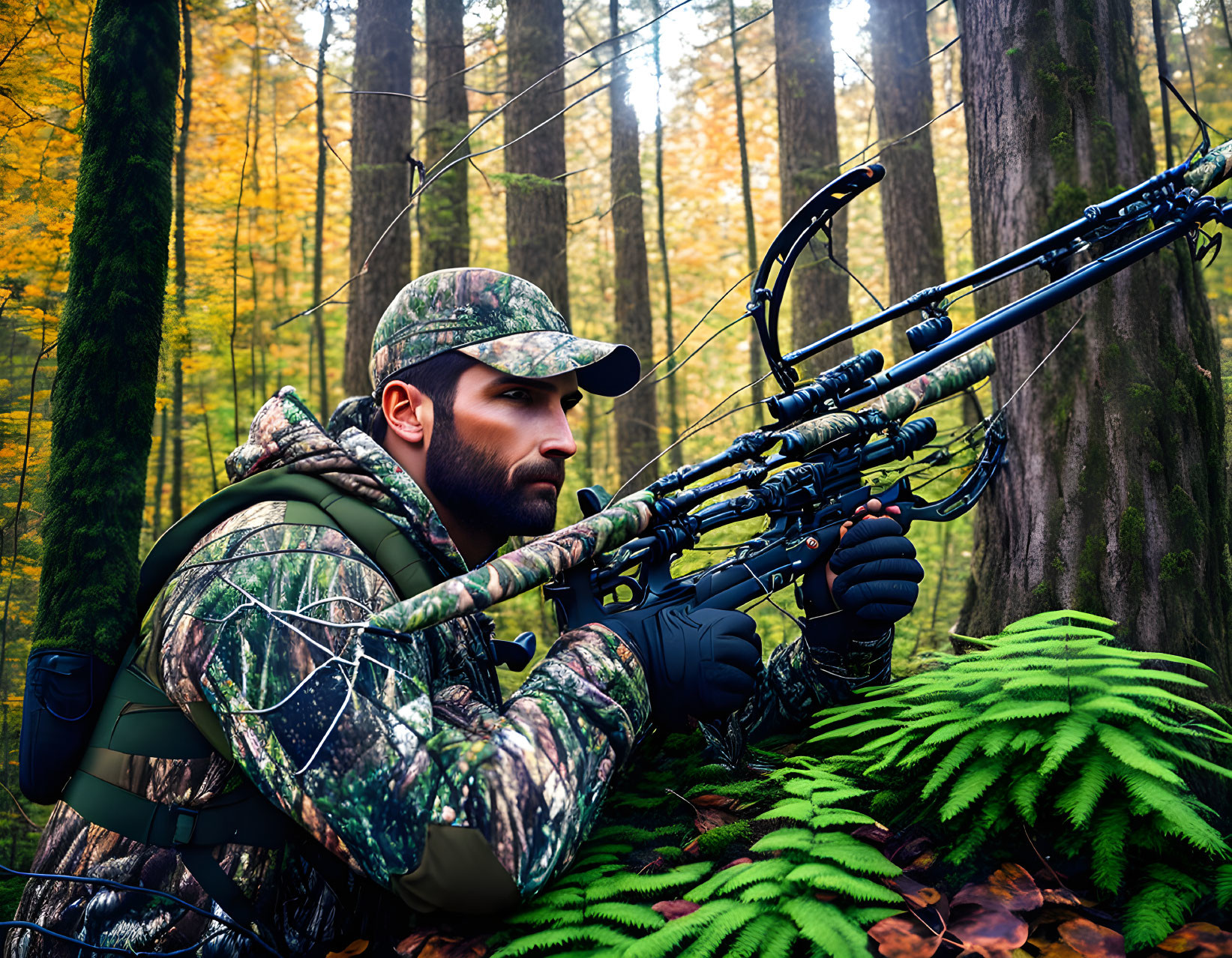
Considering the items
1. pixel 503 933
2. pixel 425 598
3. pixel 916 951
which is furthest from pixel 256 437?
pixel 916 951

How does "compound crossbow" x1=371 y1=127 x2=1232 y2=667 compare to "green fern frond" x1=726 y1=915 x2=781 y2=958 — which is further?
"compound crossbow" x1=371 y1=127 x2=1232 y2=667

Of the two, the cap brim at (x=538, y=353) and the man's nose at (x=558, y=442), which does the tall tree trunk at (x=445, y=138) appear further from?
the man's nose at (x=558, y=442)

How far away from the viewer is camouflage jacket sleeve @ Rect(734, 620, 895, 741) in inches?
119

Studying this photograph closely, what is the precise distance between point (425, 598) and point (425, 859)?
0.66 meters

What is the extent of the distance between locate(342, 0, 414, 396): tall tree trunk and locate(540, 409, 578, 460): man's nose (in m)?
6.61

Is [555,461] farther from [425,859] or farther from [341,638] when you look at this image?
[425,859]

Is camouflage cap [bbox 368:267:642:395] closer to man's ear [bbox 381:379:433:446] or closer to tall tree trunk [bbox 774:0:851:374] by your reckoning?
man's ear [bbox 381:379:433:446]

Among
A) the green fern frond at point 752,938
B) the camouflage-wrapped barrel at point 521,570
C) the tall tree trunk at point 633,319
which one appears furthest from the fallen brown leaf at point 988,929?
the tall tree trunk at point 633,319

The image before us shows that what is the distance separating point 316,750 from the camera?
2059 mm

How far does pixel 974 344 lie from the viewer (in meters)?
3.21

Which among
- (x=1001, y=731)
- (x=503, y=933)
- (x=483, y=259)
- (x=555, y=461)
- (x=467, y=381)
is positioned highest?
(x=483, y=259)

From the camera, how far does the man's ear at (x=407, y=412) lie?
300 cm

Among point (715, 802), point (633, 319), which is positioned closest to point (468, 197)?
point (633, 319)

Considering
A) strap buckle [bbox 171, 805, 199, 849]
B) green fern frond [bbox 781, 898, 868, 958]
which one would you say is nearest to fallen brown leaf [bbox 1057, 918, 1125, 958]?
green fern frond [bbox 781, 898, 868, 958]
